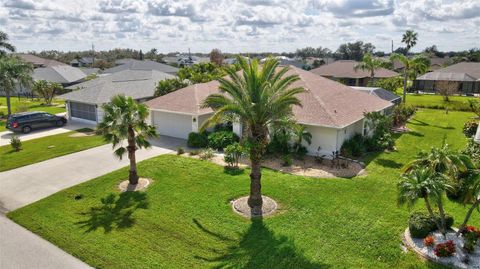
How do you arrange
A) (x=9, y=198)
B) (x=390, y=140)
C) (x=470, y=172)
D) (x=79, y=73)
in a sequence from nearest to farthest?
1. (x=470, y=172)
2. (x=9, y=198)
3. (x=390, y=140)
4. (x=79, y=73)

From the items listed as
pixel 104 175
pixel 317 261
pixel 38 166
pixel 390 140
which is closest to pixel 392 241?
pixel 317 261

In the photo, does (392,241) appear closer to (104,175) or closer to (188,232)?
(188,232)

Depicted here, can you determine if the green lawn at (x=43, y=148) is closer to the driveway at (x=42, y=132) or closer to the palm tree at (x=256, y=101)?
the driveway at (x=42, y=132)

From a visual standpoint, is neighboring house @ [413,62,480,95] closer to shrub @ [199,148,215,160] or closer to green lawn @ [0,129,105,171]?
shrub @ [199,148,215,160]

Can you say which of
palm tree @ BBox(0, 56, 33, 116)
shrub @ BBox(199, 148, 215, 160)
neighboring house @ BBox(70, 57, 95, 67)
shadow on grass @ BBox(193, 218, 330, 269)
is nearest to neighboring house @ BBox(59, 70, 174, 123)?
palm tree @ BBox(0, 56, 33, 116)

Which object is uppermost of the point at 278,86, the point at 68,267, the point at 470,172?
the point at 278,86

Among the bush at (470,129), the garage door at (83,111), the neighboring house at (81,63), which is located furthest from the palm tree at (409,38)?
the neighboring house at (81,63)
